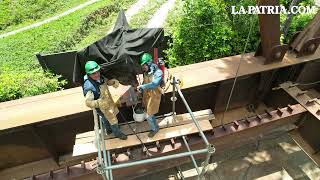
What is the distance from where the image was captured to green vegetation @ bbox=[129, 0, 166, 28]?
15766 millimetres

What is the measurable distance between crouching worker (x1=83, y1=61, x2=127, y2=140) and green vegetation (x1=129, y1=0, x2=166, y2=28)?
10.9 metres

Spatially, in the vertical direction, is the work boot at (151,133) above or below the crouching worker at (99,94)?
below

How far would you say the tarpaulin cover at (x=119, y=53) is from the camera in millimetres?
5000

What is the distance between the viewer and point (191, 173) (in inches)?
273

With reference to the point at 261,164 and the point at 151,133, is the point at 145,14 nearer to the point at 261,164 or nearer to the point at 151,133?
the point at 261,164

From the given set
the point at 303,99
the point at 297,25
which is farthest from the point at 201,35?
the point at 303,99

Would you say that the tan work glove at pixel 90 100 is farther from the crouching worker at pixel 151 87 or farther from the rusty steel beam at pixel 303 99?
the rusty steel beam at pixel 303 99

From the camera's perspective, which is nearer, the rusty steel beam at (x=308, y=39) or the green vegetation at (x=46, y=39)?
the rusty steel beam at (x=308, y=39)

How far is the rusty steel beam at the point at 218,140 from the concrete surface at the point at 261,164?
25.2 inches

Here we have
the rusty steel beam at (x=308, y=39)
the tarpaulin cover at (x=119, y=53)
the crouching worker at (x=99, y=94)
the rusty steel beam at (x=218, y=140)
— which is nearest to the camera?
the crouching worker at (x=99, y=94)

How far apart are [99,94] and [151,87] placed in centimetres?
97

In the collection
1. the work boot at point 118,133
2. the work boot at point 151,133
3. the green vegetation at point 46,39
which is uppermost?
the green vegetation at point 46,39

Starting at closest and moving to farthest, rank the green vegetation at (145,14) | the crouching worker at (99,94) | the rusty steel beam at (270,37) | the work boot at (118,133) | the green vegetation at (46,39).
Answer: the crouching worker at (99,94)
the work boot at (118,133)
the rusty steel beam at (270,37)
the green vegetation at (46,39)
the green vegetation at (145,14)

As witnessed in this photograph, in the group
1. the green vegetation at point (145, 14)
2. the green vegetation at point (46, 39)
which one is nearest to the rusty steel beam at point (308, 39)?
the green vegetation at point (46, 39)
